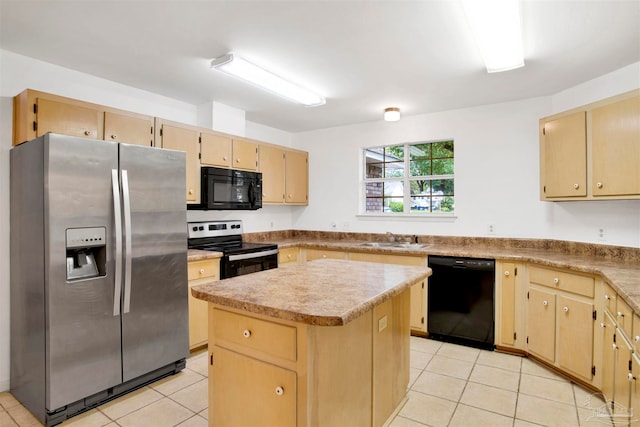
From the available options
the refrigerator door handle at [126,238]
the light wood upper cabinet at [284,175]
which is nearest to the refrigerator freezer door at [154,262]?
the refrigerator door handle at [126,238]

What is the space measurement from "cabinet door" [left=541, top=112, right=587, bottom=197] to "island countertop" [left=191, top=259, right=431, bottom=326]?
1.80 metres

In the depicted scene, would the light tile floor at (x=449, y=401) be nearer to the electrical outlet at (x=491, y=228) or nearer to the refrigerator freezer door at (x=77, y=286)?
the refrigerator freezer door at (x=77, y=286)

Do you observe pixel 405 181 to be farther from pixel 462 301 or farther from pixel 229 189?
pixel 229 189

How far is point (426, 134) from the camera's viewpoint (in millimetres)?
4289

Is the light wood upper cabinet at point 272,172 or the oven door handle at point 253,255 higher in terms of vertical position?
the light wood upper cabinet at point 272,172

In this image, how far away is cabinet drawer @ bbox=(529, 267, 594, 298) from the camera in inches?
101

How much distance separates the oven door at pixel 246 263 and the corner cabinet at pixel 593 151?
2822mm

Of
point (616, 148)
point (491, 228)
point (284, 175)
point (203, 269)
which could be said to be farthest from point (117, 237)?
point (616, 148)

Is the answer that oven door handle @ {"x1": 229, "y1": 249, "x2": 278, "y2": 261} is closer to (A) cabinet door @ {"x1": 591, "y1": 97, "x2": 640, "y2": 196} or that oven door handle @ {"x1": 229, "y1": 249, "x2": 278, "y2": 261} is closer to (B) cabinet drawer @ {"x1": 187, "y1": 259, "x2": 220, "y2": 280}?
(B) cabinet drawer @ {"x1": 187, "y1": 259, "x2": 220, "y2": 280}

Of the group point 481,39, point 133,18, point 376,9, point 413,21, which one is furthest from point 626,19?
point 133,18

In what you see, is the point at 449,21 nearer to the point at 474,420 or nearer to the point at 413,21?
Answer: the point at 413,21

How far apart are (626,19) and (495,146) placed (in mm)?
1769

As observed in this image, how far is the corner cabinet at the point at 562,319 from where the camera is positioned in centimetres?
254

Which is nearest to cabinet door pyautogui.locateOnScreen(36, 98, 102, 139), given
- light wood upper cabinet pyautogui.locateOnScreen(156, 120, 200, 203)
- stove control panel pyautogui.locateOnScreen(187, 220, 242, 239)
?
light wood upper cabinet pyautogui.locateOnScreen(156, 120, 200, 203)
